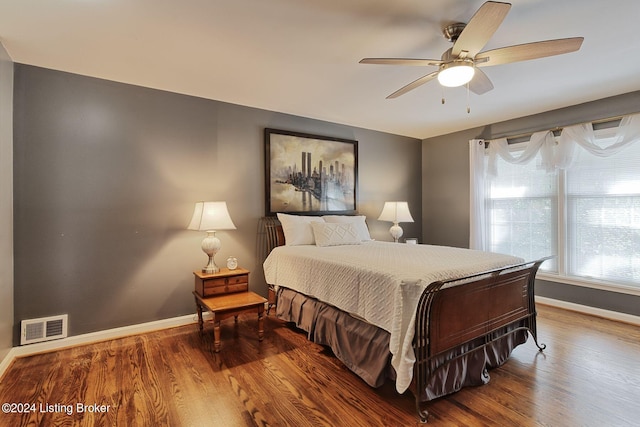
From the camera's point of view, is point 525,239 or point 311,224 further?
point 525,239

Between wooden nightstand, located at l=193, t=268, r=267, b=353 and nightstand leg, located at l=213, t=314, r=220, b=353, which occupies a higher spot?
wooden nightstand, located at l=193, t=268, r=267, b=353

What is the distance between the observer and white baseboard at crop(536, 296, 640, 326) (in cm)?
324

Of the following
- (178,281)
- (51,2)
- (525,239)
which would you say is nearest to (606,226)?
(525,239)

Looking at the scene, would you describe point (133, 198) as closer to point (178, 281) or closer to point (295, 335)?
point (178, 281)

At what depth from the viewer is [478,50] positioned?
73.2 inches

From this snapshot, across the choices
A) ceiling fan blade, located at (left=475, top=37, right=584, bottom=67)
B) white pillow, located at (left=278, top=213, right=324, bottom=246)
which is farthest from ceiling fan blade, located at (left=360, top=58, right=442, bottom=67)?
white pillow, located at (left=278, top=213, right=324, bottom=246)

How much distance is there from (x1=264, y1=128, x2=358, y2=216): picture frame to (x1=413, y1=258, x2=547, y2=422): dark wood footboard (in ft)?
7.89

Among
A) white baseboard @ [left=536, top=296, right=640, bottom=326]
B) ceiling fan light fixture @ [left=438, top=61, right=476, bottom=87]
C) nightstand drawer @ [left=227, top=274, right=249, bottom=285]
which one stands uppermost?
ceiling fan light fixture @ [left=438, top=61, right=476, bottom=87]

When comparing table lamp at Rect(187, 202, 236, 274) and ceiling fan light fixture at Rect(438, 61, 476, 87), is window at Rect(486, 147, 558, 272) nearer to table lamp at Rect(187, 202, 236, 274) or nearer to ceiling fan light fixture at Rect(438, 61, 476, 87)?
ceiling fan light fixture at Rect(438, 61, 476, 87)

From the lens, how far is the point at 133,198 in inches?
119

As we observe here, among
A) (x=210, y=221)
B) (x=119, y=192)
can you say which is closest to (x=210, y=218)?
(x=210, y=221)

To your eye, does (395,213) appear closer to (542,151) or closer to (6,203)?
(542,151)

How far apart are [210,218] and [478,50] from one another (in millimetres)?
2570

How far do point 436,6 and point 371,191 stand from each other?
3123 millimetres
